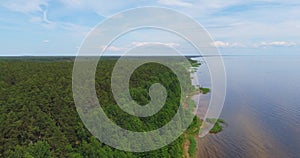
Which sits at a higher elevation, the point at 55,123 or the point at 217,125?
the point at 55,123

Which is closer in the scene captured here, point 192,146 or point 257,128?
point 192,146

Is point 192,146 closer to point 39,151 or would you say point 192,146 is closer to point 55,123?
point 55,123

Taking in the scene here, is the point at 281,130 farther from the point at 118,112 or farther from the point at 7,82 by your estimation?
the point at 7,82

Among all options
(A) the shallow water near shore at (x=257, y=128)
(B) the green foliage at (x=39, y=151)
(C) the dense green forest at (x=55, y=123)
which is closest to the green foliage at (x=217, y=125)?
(A) the shallow water near shore at (x=257, y=128)

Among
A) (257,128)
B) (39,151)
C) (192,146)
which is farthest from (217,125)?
(39,151)

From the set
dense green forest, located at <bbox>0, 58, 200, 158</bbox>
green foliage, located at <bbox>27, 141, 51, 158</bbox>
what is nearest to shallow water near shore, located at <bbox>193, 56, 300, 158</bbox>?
dense green forest, located at <bbox>0, 58, 200, 158</bbox>

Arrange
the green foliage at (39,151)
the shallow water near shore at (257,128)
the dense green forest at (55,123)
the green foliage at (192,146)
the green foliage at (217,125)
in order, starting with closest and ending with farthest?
the green foliage at (39,151) → the dense green forest at (55,123) → the green foliage at (192,146) → the shallow water near shore at (257,128) → the green foliage at (217,125)

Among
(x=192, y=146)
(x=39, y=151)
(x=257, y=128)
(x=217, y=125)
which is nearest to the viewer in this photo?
(x=39, y=151)

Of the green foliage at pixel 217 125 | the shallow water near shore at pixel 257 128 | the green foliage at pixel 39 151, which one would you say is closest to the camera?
the green foliage at pixel 39 151

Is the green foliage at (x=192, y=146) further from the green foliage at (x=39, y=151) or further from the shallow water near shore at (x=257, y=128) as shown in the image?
the green foliage at (x=39, y=151)

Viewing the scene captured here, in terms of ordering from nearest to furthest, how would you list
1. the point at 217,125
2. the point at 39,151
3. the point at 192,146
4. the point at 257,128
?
the point at 39,151 → the point at 192,146 → the point at 257,128 → the point at 217,125

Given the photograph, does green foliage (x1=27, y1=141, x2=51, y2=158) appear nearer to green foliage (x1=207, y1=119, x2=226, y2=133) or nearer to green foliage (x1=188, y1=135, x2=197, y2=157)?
green foliage (x1=188, y1=135, x2=197, y2=157)

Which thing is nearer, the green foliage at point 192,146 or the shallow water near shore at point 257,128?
the green foliage at point 192,146
